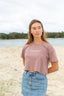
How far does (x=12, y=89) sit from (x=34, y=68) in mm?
2375

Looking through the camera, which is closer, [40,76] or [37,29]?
[40,76]

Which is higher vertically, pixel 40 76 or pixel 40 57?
pixel 40 57

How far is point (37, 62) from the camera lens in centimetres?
206

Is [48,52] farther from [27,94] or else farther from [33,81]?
[27,94]

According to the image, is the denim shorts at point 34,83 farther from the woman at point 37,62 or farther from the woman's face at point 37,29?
the woman's face at point 37,29

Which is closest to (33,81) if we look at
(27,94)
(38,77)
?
(38,77)

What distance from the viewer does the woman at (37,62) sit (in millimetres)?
2021

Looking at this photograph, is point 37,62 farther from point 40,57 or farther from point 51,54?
point 51,54

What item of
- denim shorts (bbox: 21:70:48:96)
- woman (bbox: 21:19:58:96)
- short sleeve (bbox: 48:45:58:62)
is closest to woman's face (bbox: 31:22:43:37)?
woman (bbox: 21:19:58:96)

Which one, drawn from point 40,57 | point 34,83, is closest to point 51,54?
point 40,57

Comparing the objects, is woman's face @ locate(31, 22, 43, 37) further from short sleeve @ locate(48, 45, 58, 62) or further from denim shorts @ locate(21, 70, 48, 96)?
denim shorts @ locate(21, 70, 48, 96)

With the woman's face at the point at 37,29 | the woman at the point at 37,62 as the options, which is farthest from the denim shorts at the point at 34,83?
the woman's face at the point at 37,29

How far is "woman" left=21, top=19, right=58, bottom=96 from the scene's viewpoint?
6.63 feet

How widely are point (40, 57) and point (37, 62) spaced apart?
0.07 meters
